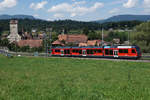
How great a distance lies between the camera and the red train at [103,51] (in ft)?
123

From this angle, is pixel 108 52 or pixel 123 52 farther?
pixel 108 52

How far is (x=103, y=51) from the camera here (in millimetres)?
41719

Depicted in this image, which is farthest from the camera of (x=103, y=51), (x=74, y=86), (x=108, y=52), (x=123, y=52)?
(x=103, y=51)

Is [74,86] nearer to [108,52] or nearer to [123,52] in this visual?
[123,52]

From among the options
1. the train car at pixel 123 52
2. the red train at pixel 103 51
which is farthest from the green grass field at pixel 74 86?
the red train at pixel 103 51

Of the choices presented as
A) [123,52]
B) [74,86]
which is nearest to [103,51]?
[123,52]

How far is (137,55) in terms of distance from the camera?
3722 centimetres

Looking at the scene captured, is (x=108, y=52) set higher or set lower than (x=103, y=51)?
lower

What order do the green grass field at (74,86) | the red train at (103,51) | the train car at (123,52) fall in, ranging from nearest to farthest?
1. the green grass field at (74,86)
2. the train car at (123,52)
3. the red train at (103,51)

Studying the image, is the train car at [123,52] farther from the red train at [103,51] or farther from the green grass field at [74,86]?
the green grass field at [74,86]

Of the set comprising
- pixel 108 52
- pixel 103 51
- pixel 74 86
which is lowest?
pixel 74 86

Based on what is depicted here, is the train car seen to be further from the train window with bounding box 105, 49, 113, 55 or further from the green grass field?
the green grass field

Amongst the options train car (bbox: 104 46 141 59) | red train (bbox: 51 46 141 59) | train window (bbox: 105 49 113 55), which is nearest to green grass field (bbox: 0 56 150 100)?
train car (bbox: 104 46 141 59)

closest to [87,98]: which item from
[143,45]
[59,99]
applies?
[59,99]
